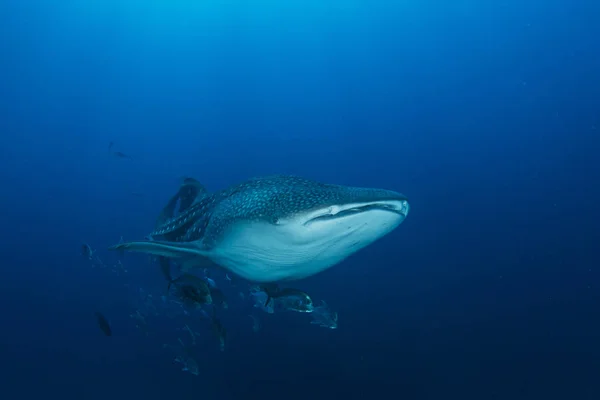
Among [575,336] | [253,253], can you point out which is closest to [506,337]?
[575,336]

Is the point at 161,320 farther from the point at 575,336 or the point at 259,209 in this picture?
the point at 575,336

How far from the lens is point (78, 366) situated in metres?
18.0

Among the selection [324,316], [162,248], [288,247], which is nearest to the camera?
[288,247]

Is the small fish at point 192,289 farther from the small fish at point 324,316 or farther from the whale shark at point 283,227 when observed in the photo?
the small fish at point 324,316

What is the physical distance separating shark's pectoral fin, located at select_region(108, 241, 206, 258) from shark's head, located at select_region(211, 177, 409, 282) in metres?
0.26

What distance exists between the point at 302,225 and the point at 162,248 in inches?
64.6

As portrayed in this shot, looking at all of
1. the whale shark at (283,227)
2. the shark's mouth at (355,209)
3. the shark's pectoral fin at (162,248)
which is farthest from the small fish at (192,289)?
the shark's mouth at (355,209)

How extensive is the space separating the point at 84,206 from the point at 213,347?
101ft

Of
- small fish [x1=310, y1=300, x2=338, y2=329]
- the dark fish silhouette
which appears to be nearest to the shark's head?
the dark fish silhouette

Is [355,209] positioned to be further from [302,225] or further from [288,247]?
[288,247]

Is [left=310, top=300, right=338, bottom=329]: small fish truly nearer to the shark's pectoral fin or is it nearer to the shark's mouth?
the shark's pectoral fin

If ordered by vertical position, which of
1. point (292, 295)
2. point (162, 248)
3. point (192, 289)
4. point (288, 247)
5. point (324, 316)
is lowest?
point (324, 316)

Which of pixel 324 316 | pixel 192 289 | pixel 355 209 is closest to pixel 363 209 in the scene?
pixel 355 209

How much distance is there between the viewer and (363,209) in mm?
2703
